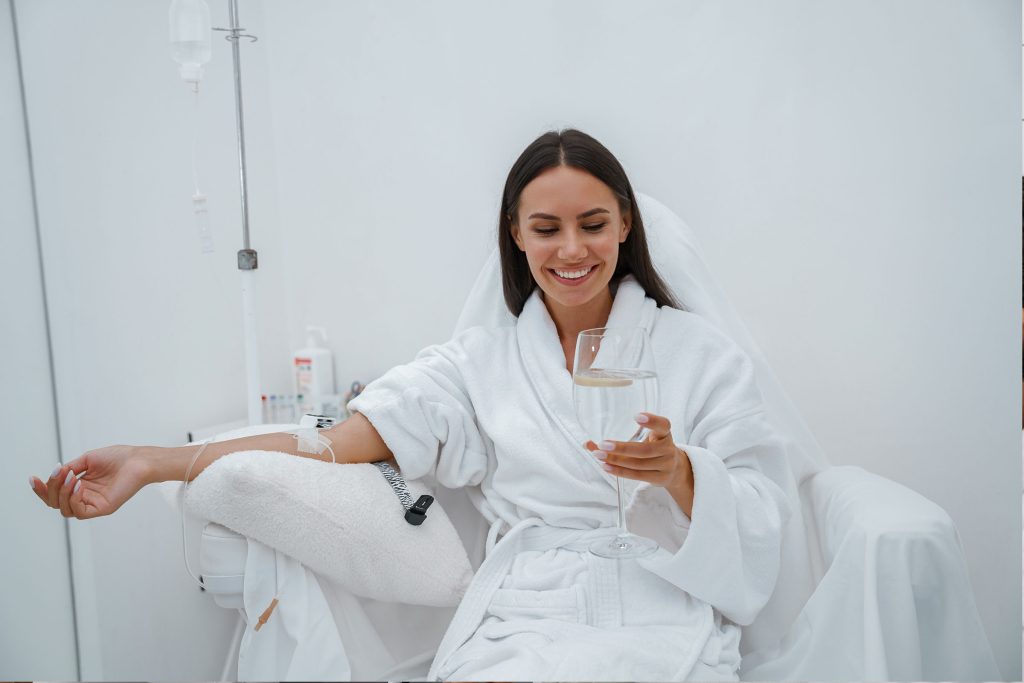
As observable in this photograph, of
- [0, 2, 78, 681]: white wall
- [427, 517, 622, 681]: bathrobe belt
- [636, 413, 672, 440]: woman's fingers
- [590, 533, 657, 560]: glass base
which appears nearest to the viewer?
[636, 413, 672, 440]: woman's fingers

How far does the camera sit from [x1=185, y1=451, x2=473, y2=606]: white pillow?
110cm

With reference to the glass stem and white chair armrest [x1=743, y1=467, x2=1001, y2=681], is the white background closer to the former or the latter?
white chair armrest [x1=743, y1=467, x2=1001, y2=681]

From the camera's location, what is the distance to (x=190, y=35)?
1602mm

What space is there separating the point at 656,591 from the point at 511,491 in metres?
0.28

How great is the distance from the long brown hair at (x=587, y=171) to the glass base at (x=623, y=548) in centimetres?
50

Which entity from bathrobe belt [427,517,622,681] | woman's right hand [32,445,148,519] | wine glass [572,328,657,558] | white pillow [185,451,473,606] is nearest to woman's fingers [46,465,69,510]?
woman's right hand [32,445,148,519]

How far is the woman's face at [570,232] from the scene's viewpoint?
1279 millimetres

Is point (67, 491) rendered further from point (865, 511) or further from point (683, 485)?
point (865, 511)

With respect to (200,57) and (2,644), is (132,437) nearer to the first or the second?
(2,644)

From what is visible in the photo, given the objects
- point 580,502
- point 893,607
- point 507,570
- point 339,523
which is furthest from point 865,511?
point 339,523

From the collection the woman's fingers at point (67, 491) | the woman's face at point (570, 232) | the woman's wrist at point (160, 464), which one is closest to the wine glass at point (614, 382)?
the woman's face at point (570, 232)

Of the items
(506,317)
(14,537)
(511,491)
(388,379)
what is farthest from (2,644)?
(506,317)

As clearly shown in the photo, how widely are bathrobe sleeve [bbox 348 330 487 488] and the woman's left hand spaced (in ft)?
1.34

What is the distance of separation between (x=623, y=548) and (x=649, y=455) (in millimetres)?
163
